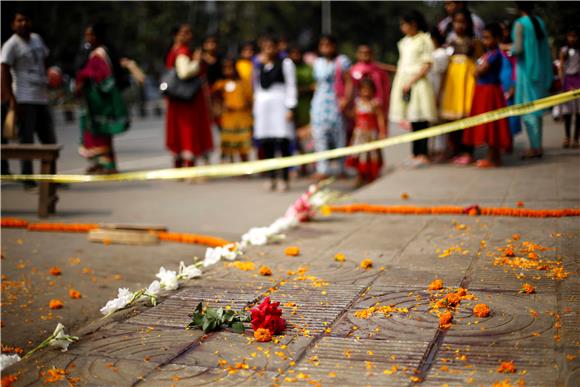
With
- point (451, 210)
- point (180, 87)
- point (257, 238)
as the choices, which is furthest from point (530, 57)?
point (180, 87)

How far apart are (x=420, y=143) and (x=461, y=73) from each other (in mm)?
1139

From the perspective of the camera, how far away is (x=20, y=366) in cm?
360

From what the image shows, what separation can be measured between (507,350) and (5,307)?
3.08 m

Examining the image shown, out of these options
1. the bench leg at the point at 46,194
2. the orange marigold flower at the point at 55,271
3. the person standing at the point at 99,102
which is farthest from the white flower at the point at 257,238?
the person standing at the point at 99,102

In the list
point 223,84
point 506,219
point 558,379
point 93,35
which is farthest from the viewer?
point 223,84

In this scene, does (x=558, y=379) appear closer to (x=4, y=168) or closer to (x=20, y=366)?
(x=20, y=366)

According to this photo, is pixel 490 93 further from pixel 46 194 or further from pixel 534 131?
pixel 46 194

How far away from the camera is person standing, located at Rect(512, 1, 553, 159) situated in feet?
27.8

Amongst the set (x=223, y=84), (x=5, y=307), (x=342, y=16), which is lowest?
(x=5, y=307)

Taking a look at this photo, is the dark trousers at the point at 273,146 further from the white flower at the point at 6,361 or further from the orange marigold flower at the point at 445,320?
the white flower at the point at 6,361

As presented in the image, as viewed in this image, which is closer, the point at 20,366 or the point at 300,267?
the point at 20,366

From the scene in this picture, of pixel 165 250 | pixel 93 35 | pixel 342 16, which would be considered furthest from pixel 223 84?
pixel 342 16

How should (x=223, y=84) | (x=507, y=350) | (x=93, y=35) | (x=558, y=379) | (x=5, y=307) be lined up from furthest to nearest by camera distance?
1. (x=223, y=84)
2. (x=93, y=35)
3. (x=5, y=307)
4. (x=507, y=350)
5. (x=558, y=379)

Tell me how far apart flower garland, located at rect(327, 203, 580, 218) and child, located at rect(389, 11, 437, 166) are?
2731 millimetres
